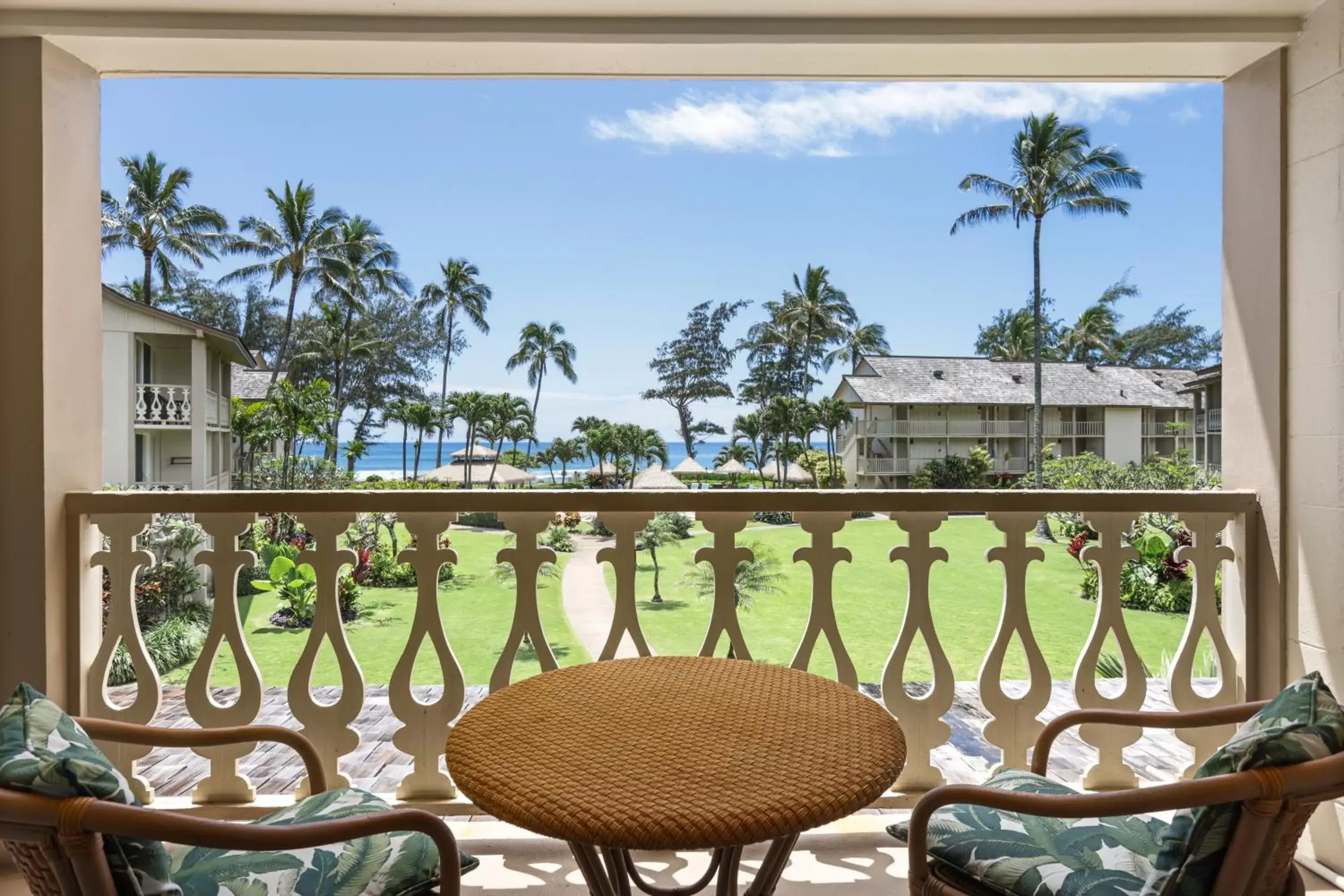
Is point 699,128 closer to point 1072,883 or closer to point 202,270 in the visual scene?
point 202,270

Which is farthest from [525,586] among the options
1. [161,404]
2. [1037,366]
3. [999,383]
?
[999,383]

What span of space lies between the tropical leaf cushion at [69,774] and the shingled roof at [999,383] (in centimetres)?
967

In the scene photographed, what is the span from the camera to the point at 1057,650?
20.2 metres

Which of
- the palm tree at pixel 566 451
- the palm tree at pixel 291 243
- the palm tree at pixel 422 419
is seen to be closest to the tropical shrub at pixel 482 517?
the palm tree at pixel 291 243

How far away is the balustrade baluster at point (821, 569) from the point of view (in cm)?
183

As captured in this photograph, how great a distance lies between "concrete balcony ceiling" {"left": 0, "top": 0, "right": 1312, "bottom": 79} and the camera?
1761mm

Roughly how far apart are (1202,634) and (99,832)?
2.38m

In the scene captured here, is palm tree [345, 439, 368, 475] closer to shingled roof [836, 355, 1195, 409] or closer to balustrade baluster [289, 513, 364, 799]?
shingled roof [836, 355, 1195, 409]

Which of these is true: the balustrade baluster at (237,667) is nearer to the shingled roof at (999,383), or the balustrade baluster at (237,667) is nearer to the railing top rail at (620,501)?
the railing top rail at (620,501)

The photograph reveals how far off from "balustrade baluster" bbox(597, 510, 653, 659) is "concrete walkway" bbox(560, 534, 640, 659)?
1372 centimetres

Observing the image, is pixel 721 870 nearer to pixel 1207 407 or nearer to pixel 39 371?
pixel 39 371

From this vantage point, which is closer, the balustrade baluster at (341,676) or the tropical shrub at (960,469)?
the balustrade baluster at (341,676)

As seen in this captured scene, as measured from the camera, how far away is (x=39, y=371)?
1.74 metres

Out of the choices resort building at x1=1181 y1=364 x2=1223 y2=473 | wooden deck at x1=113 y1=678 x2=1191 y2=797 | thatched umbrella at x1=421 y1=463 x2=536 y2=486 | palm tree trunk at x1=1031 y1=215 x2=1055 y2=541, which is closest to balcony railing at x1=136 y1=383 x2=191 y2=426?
wooden deck at x1=113 y1=678 x2=1191 y2=797
